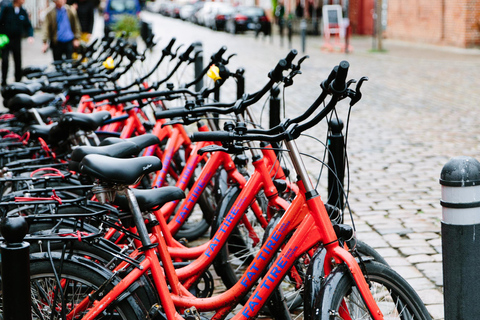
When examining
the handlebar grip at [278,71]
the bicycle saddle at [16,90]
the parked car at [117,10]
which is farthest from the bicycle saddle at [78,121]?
the parked car at [117,10]

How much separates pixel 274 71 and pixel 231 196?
Result: 0.83m

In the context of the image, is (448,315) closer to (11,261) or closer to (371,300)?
(371,300)

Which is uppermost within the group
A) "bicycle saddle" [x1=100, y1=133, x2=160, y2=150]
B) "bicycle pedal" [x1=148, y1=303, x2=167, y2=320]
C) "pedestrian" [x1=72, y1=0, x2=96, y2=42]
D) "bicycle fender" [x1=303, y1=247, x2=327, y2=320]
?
"pedestrian" [x1=72, y1=0, x2=96, y2=42]

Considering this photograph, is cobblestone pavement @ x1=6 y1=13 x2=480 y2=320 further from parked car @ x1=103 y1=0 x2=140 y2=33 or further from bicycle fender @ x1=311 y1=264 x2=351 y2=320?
parked car @ x1=103 y1=0 x2=140 y2=33

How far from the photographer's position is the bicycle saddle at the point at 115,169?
9.89 ft

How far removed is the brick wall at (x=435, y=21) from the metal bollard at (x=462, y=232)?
2090cm

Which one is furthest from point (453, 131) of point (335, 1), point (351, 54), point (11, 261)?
point (335, 1)

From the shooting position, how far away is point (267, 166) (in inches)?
157

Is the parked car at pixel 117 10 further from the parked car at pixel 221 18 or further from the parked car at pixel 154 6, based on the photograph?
the parked car at pixel 154 6

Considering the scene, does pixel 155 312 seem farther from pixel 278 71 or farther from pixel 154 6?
pixel 154 6

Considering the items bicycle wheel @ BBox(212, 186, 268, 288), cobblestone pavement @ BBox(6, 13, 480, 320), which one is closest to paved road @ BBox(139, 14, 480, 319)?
cobblestone pavement @ BBox(6, 13, 480, 320)

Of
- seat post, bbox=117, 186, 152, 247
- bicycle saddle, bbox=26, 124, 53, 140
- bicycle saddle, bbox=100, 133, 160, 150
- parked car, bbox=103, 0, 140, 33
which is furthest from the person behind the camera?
parked car, bbox=103, 0, 140, 33

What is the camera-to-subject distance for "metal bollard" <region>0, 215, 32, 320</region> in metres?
2.35

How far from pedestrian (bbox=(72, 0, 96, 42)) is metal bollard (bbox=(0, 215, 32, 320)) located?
48.2 ft
